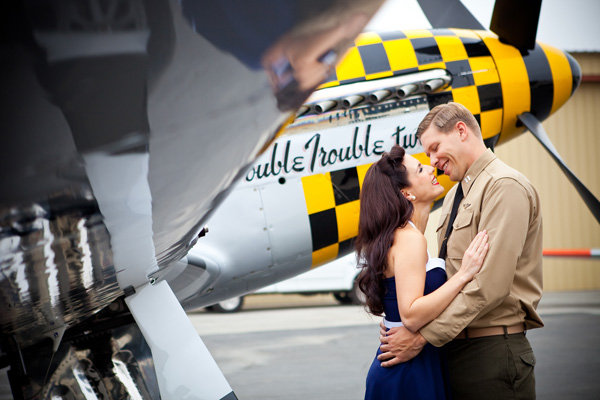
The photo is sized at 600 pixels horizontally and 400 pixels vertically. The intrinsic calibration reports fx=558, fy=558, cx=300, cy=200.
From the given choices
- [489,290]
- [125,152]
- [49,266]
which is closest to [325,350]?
[489,290]

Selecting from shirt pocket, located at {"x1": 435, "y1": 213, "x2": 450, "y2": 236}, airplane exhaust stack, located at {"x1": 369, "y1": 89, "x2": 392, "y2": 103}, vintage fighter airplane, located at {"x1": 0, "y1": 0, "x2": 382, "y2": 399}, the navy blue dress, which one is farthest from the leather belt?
airplane exhaust stack, located at {"x1": 369, "y1": 89, "x2": 392, "y2": 103}

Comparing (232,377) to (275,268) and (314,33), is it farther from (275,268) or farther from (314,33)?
(314,33)

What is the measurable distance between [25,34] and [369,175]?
1.37 m

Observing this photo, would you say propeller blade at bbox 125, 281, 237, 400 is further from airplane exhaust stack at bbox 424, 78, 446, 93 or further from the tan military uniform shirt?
airplane exhaust stack at bbox 424, 78, 446, 93

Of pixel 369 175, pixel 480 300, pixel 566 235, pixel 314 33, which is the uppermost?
pixel 314 33

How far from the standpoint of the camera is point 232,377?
14.9 feet

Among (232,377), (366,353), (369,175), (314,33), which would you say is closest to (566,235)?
(366,353)

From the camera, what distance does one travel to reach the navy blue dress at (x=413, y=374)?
150 centimetres

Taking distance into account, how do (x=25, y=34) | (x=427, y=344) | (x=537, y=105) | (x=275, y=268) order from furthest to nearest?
(x=537, y=105), (x=275, y=268), (x=427, y=344), (x=25, y=34)

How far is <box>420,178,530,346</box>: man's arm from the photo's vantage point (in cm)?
140

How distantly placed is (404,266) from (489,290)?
0.22 metres

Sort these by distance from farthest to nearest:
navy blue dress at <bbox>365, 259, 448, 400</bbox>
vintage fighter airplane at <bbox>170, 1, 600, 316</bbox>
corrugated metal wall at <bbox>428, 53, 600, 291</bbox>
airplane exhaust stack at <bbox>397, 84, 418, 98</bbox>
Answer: corrugated metal wall at <bbox>428, 53, 600, 291</bbox>, airplane exhaust stack at <bbox>397, 84, 418, 98</bbox>, vintage fighter airplane at <bbox>170, 1, 600, 316</bbox>, navy blue dress at <bbox>365, 259, 448, 400</bbox>

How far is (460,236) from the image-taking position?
5.17ft

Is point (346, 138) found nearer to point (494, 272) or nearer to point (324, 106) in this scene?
point (324, 106)
